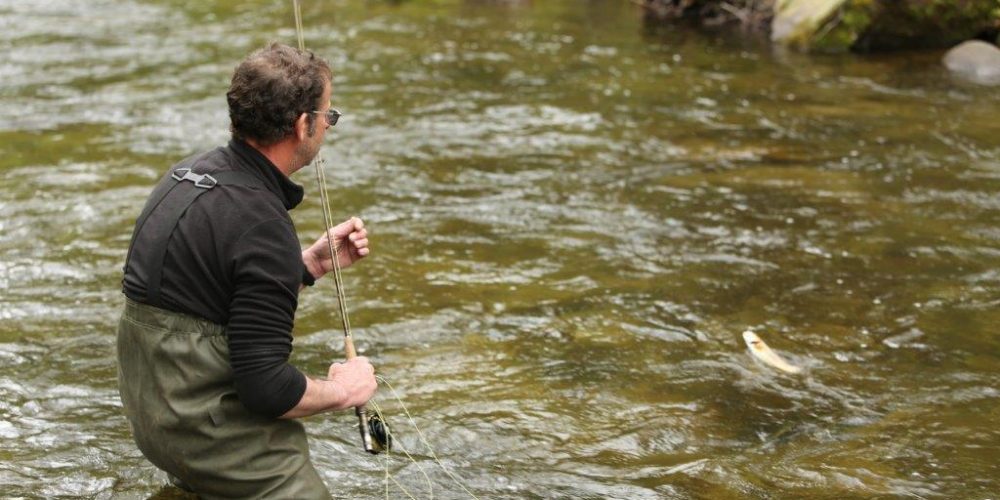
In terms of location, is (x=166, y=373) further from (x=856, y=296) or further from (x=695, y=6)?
(x=695, y=6)

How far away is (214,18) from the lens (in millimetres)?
17719

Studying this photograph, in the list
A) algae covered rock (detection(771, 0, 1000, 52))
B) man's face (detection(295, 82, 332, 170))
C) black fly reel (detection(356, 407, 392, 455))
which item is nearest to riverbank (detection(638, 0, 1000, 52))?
algae covered rock (detection(771, 0, 1000, 52))

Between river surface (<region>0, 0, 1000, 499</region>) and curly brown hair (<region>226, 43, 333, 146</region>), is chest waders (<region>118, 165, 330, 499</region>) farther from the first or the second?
river surface (<region>0, 0, 1000, 499</region>)

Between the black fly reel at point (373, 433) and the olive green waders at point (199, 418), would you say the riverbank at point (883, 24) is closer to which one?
the black fly reel at point (373, 433)

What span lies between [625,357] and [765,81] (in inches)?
337

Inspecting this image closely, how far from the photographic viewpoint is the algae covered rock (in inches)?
611

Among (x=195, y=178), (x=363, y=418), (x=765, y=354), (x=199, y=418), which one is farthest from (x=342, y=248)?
(x=765, y=354)

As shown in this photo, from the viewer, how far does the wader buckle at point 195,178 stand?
345 cm

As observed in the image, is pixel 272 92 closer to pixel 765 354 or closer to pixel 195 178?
pixel 195 178

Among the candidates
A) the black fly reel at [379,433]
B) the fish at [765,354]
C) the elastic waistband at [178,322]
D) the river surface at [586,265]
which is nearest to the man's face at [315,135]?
the elastic waistband at [178,322]

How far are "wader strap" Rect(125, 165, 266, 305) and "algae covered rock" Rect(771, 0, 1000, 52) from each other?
1389 centimetres

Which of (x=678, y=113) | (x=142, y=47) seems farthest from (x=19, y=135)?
(x=678, y=113)

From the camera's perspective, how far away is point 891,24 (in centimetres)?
1570

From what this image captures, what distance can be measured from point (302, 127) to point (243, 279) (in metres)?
0.55
